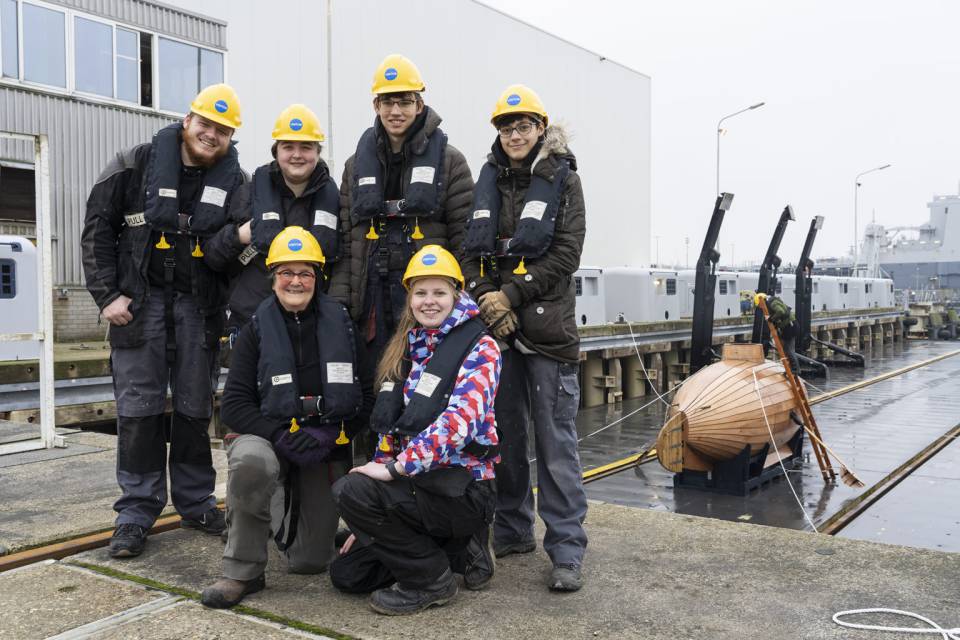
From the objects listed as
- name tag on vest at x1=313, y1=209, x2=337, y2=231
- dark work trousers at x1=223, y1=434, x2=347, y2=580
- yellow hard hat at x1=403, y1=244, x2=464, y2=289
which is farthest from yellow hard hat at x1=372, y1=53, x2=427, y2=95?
dark work trousers at x1=223, y1=434, x2=347, y2=580

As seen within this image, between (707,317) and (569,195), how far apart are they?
8780 mm

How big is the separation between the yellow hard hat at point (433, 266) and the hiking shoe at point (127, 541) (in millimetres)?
1953

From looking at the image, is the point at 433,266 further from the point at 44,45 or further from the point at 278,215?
the point at 44,45

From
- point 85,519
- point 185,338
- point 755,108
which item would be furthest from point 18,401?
point 755,108

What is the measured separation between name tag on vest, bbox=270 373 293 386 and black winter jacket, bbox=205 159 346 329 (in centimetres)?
66

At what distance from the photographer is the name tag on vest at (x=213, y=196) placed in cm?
452

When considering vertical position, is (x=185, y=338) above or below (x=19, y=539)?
above

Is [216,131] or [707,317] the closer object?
[216,131]

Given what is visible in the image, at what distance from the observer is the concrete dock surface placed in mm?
3371

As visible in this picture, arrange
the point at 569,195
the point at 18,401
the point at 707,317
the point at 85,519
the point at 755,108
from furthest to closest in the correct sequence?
1. the point at 755,108
2. the point at 707,317
3. the point at 18,401
4. the point at 85,519
5. the point at 569,195

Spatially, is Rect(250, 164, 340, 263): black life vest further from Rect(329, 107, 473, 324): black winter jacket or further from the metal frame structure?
the metal frame structure

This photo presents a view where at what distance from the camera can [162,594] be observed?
3740 mm

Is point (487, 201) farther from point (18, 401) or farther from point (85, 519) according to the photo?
point (18, 401)

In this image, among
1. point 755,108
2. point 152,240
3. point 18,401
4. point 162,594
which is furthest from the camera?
point 755,108
